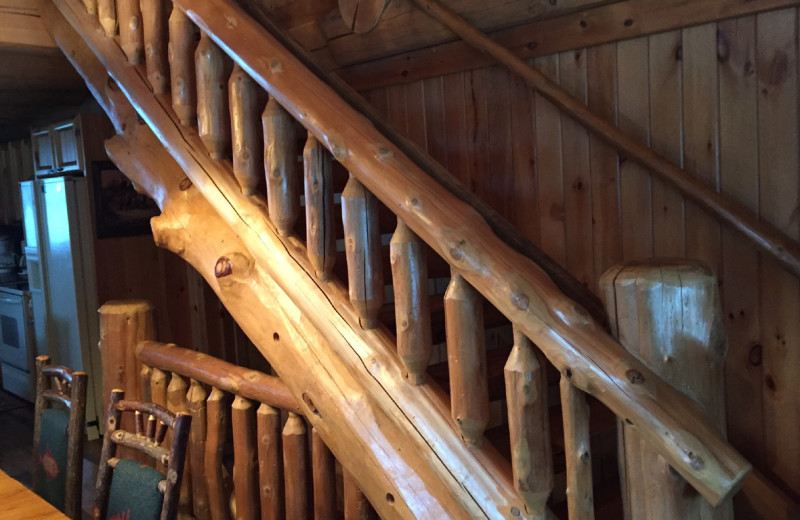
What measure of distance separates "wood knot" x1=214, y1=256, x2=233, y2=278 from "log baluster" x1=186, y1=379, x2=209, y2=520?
0.43 m

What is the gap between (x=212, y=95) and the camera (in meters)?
2.20

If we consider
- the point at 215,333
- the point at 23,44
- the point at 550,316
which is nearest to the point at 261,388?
the point at 550,316

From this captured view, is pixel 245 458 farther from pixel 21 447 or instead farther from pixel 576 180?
pixel 21 447

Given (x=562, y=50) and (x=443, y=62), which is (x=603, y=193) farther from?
(x=443, y=62)

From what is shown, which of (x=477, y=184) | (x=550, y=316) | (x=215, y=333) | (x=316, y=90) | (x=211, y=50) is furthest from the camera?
(x=215, y=333)

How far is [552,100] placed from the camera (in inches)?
91.1

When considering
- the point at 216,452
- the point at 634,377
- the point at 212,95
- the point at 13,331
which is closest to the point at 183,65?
the point at 212,95

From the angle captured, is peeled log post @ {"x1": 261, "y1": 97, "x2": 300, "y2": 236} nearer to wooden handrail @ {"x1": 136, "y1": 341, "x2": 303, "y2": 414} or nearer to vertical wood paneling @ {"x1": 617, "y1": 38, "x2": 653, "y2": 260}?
wooden handrail @ {"x1": 136, "y1": 341, "x2": 303, "y2": 414}

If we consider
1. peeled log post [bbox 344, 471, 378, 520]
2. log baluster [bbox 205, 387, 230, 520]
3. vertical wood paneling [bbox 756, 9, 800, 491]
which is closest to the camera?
vertical wood paneling [bbox 756, 9, 800, 491]

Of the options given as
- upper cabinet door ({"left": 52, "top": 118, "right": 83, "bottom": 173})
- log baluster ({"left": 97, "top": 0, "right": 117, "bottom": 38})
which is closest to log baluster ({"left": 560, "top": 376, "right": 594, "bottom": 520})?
log baluster ({"left": 97, "top": 0, "right": 117, "bottom": 38})

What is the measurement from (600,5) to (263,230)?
1.28 m

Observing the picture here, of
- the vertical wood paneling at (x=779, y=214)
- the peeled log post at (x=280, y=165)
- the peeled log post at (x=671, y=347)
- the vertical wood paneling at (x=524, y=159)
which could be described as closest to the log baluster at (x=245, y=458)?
the peeled log post at (x=280, y=165)

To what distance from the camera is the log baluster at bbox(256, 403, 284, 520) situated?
7.21 feet

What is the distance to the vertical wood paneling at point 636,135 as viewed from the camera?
218 centimetres
